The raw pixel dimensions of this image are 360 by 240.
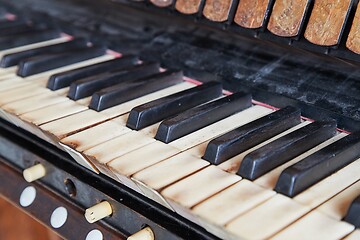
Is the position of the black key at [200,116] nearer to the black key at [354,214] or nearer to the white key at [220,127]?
the white key at [220,127]

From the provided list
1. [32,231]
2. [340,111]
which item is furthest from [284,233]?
[32,231]

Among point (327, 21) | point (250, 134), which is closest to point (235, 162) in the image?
point (250, 134)

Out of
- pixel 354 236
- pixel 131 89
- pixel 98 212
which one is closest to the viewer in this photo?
pixel 354 236

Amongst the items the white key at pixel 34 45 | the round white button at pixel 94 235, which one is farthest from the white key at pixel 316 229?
the white key at pixel 34 45

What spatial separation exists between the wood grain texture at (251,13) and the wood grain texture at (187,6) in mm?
100

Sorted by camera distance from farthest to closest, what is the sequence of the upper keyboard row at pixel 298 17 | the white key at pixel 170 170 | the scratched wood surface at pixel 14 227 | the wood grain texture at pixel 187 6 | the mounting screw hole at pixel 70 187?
the scratched wood surface at pixel 14 227, the wood grain texture at pixel 187 6, the mounting screw hole at pixel 70 187, the upper keyboard row at pixel 298 17, the white key at pixel 170 170

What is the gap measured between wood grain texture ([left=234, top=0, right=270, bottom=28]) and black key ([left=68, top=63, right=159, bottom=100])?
0.25 m

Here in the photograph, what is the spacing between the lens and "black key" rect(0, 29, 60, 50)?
4.94ft

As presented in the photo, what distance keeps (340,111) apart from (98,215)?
425mm

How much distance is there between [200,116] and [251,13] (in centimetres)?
21

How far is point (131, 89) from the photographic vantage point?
1.20 meters

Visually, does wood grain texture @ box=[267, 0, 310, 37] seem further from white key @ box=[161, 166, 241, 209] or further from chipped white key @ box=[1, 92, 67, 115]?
chipped white key @ box=[1, 92, 67, 115]

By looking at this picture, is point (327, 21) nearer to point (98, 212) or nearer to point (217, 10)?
point (217, 10)

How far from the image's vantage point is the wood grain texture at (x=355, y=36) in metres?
0.96
